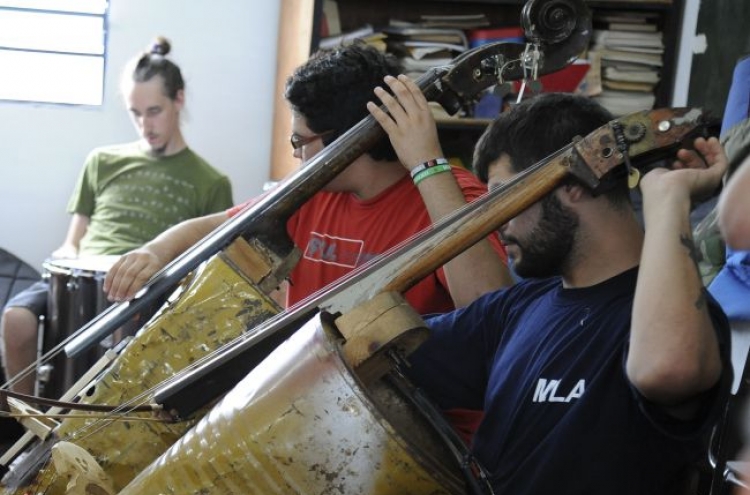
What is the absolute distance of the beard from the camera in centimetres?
132

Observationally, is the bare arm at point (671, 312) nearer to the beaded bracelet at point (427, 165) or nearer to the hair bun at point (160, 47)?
the beaded bracelet at point (427, 165)

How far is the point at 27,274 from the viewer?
374cm

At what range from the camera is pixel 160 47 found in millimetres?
3545

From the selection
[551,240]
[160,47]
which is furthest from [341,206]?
[160,47]

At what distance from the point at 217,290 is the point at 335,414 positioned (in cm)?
50

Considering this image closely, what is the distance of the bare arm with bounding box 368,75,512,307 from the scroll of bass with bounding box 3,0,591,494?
49mm

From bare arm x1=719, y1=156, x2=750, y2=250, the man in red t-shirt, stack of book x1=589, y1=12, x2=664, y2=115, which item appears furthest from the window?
bare arm x1=719, y1=156, x2=750, y2=250

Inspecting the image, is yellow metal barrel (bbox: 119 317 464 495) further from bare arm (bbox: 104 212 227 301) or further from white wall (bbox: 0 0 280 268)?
white wall (bbox: 0 0 280 268)

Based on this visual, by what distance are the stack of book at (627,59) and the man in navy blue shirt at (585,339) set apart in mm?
1966

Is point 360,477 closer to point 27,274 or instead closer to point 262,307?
point 262,307

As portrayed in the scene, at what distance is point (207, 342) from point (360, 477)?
0.50 m

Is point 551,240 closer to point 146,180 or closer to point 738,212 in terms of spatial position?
point 738,212

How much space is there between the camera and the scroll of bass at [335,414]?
1019 mm

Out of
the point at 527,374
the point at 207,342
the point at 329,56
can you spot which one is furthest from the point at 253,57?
the point at 527,374
